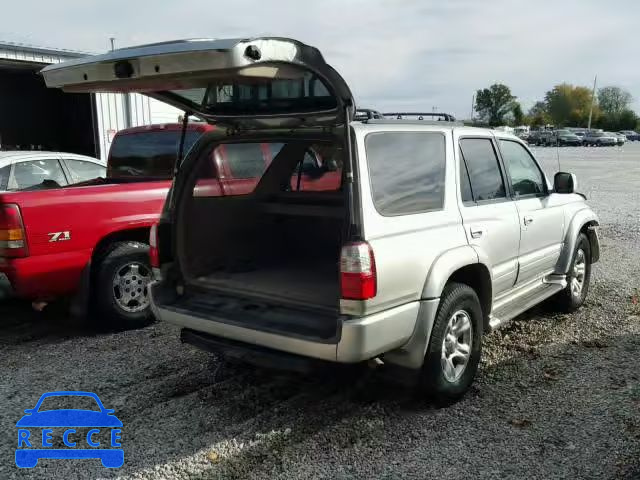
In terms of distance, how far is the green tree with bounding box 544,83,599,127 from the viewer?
3335 inches

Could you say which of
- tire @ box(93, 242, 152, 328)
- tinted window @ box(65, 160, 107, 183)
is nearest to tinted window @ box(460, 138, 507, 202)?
tire @ box(93, 242, 152, 328)

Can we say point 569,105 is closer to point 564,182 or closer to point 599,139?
point 599,139

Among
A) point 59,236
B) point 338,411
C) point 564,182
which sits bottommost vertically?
point 338,411

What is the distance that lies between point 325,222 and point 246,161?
0.88 meters

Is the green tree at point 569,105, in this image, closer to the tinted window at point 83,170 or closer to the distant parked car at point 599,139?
the distant parked car at point 599,139

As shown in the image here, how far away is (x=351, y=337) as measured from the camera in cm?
323

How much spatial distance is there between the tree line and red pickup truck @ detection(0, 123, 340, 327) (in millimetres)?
87803

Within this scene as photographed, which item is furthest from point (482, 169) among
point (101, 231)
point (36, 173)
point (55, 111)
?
point (55, 111)

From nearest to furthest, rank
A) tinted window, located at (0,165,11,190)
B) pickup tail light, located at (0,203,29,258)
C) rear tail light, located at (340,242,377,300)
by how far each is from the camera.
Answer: rear tail light, located at (340,242,377,300), pickup tail light, located at (0,203,29,258), tinted window, located at (0,165,11,190)

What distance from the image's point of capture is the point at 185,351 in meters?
4.96

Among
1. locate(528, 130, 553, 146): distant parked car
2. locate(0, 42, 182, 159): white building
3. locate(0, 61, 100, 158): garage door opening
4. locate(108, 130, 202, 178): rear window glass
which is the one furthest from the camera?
locate(528, 130, 553, 146): distant parked car

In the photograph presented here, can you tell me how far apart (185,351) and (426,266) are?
7.67 ft

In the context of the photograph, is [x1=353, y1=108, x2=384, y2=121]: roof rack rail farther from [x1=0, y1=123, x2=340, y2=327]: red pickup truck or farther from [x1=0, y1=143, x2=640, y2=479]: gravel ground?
[x1=0, y1=143, x2=640, y2=479]: gravel ground

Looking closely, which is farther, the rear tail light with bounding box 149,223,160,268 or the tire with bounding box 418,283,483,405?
the rear tail light with bounding box 149,223,160,268
